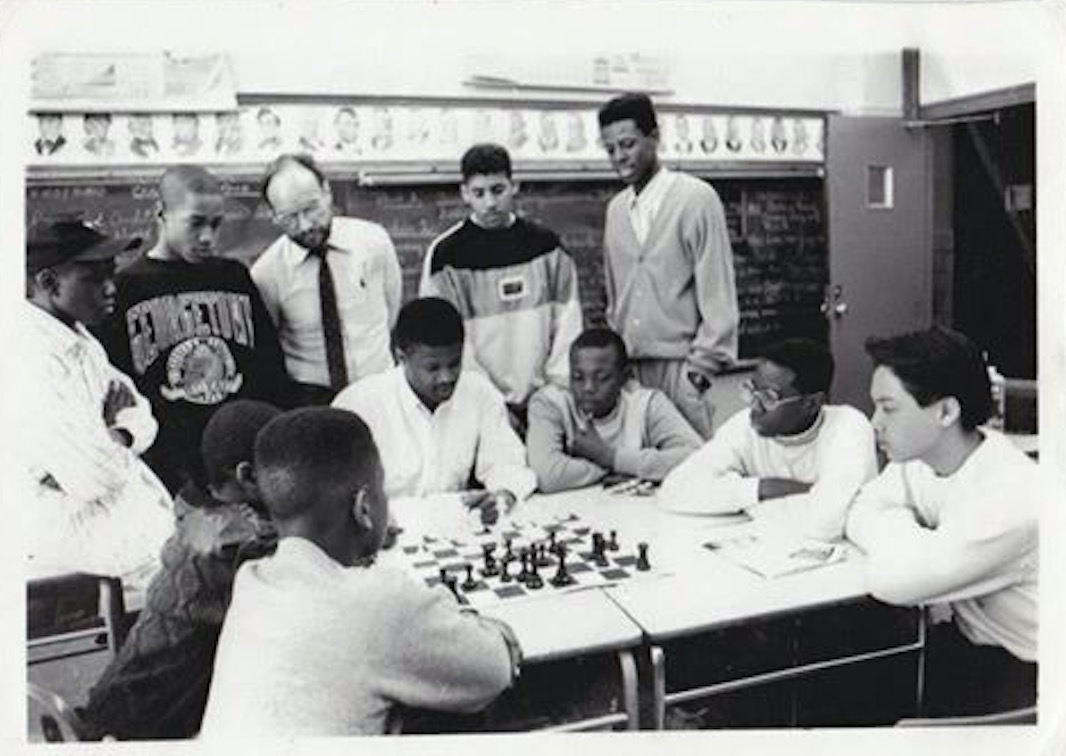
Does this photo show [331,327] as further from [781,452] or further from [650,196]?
[781,452]

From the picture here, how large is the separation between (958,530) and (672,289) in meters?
0.54

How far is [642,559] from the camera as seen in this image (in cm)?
136

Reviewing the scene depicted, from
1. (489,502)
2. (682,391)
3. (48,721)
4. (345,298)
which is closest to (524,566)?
(489,502)

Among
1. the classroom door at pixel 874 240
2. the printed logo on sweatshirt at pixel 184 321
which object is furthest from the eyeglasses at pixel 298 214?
the classroom door at pixel 874 240

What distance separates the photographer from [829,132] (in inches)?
58.5

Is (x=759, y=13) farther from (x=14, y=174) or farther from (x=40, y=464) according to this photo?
(x=40, y=464)

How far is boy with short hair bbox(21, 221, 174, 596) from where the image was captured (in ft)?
4.32

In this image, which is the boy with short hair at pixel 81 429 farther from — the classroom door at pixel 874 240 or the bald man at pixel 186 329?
the classroom door at pixel 874 240

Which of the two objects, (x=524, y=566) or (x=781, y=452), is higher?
(x=781, y=452)

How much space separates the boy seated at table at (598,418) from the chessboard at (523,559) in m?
0.09

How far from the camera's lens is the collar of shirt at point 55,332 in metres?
1.32

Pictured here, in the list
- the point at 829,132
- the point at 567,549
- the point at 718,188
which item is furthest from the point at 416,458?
the point at 829,132

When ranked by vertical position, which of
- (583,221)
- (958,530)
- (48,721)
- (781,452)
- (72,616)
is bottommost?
(48,721)

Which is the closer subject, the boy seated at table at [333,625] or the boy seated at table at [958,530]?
the boy seated at table at [333,625]
